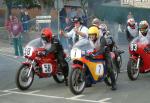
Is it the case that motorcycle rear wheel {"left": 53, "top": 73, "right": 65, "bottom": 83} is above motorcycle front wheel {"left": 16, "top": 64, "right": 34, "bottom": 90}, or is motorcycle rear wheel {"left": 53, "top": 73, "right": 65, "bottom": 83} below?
below

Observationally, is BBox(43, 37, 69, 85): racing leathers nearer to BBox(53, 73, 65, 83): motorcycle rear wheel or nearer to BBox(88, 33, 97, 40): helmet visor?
BBox(53, 73, 65, 83): motorcycle rear wheel

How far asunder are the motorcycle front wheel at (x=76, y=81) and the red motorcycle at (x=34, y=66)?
1.18 m

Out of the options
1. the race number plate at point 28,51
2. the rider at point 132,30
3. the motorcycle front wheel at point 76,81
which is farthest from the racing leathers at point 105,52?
the rider at point 132,30

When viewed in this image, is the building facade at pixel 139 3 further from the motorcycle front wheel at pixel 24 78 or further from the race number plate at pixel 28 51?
the motorcycle front wheel at pixel 24 78

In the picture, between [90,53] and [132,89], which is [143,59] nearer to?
[132,89]

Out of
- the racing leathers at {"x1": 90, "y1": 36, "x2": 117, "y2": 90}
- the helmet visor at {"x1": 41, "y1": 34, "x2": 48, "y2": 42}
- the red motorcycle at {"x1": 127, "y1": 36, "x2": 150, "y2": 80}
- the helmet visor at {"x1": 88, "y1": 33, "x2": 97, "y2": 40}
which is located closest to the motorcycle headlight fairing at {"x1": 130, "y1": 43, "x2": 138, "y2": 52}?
the red motorcycle at {"x1": 127, "y1": 36, "x2": 150, "y2": 80}

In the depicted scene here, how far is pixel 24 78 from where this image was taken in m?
11.0

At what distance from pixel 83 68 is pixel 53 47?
1.33 m

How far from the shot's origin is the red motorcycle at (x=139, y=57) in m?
12.5

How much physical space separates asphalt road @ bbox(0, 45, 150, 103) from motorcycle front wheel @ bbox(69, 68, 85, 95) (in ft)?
0.44

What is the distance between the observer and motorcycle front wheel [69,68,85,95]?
33.4 feet

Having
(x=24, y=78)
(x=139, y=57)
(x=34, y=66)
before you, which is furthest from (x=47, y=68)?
(x=139, y=57)

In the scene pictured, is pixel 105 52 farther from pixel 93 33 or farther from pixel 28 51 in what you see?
pixel 28 51

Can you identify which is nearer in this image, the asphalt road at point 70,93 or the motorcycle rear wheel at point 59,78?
the asphalt road at point 70,93
